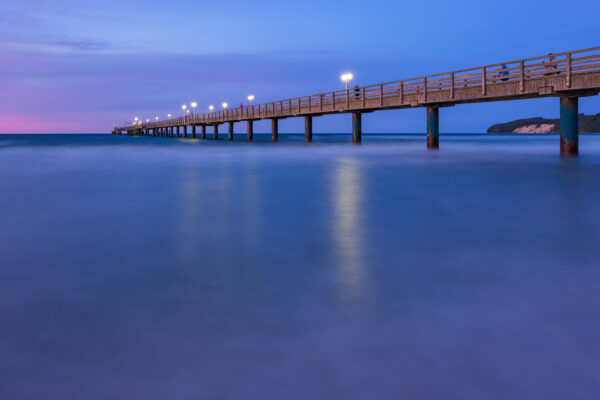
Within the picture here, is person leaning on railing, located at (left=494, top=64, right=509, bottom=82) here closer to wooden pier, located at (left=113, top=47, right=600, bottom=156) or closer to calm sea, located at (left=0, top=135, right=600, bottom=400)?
wooden pier, located at (left=113, top=47, right=600, bottom=156)

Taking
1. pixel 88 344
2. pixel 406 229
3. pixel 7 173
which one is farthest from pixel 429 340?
pixel 7 173

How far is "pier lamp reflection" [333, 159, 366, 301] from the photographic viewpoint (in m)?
4.91

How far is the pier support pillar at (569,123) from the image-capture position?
2194 cm

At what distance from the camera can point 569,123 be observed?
73.4 ft

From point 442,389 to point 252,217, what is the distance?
6.45 meters

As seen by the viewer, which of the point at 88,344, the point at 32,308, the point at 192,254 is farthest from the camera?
the point at 192,254

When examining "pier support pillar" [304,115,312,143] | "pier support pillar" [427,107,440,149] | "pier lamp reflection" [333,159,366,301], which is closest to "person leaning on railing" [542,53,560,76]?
"pier support pillar" [427,107,440,149]

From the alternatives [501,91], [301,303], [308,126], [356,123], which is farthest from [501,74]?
[308,126]

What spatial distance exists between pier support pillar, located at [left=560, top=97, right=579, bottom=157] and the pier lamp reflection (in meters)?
13.2

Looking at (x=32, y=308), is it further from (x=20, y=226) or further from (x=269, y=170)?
(x=269, y=170)

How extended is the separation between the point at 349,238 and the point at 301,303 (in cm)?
284

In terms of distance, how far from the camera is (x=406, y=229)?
7.74 metres

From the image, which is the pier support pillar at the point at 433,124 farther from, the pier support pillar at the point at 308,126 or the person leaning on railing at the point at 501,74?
the pier support pillar at the point at 308,126

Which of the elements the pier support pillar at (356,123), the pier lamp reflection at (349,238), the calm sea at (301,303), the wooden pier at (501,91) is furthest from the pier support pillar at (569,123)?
the pier support pillar at (356,123)
